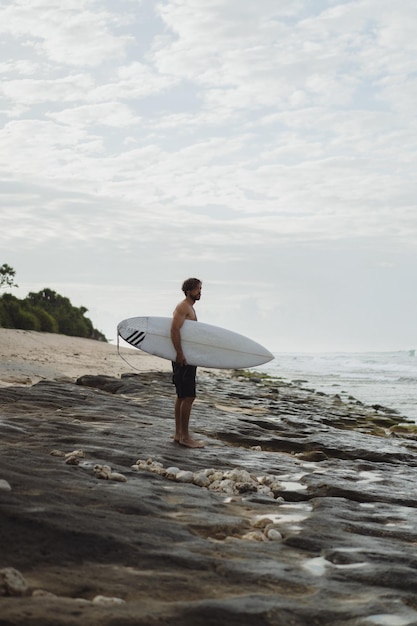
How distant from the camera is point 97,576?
3.62m

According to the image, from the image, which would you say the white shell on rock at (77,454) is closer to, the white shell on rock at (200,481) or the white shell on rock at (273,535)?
the white shell on rock at (200,481)

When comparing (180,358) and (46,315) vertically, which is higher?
(46,315)

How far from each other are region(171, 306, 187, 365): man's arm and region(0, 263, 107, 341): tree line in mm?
30069

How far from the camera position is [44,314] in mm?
42406

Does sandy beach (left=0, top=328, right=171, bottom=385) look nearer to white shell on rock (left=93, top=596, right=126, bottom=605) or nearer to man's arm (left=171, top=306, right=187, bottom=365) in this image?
man's arm (left=171, top=306, right=187, bottom=365)

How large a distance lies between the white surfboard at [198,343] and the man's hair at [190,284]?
0.64 meters

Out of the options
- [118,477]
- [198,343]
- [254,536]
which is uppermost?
[198,343]

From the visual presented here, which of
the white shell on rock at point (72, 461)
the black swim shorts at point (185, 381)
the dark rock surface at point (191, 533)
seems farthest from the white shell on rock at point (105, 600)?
the black swim shorts at point (185, 381)

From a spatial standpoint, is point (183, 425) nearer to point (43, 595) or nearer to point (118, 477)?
point (118, 477)

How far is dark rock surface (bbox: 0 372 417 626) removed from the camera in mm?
3379

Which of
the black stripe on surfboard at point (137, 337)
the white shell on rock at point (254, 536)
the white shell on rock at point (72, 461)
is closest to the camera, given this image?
the white shell on rock at point (254, 536)

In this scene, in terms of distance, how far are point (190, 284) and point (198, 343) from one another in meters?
1.02

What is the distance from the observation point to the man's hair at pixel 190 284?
9086 mm

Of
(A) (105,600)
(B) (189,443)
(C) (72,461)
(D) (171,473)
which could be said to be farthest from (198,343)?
(A) (105,600)
